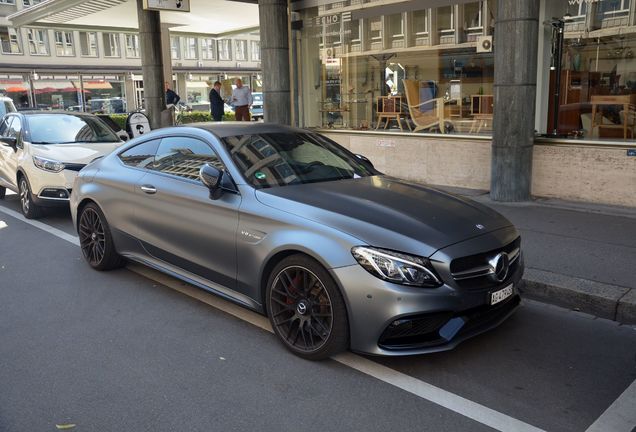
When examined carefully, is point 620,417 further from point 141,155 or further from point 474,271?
point 141,155

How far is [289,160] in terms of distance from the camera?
16.5ft

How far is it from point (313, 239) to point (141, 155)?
104 inches

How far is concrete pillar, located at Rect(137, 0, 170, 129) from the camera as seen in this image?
50.6ft

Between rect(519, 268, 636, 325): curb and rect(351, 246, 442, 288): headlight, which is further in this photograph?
rect(519, 268, 636, 325): curb

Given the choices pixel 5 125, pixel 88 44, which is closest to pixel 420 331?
pixel 5 125

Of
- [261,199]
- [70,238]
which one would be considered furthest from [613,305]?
[70,238]

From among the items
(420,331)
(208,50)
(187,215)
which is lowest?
(420,331)

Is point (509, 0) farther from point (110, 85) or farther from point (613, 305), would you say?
point (110, 85)

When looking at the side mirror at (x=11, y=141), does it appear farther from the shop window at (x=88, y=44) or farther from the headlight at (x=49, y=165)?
the shop window at (x=88, y=44)

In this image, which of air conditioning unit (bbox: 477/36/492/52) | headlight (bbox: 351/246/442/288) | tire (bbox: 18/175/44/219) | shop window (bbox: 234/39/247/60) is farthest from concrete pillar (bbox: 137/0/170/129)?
shop window (bbox: 234/39/247/60)

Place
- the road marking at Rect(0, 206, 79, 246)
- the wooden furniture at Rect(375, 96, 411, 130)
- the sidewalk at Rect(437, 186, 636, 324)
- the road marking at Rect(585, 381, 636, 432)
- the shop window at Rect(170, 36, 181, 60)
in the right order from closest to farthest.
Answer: the road marking at Rect(585, 381, 636, 432)
the sidewalk at Rect(437, 186, 636, 324)
the road marking at Rect(0, 206, 79, 246)
the wooden furniture at Rect(375, 96, 411, 130)
the shop window at Rect(170, 36, 181, 60)

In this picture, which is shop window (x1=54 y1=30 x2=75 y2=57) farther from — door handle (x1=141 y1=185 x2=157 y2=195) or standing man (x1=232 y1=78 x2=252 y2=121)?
door handle (x1=141 y1=185 x2=157 y2=195)

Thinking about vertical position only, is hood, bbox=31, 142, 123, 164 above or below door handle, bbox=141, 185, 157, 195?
above

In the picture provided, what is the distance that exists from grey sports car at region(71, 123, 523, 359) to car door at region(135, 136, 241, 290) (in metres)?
0.01
